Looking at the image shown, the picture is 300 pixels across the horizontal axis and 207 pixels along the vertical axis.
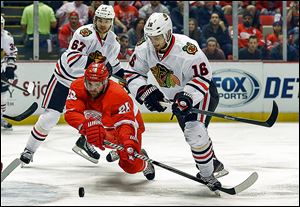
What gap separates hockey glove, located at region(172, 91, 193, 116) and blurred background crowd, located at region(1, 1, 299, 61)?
5273 millimetres

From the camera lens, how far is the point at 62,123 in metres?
10.3

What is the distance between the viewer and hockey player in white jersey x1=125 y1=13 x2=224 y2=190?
517 centimetres

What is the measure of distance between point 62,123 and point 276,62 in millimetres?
2533

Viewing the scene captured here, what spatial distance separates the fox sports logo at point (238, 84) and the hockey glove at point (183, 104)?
5.39m

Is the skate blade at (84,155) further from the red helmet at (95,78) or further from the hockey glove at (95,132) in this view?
the hockey glove at (95,132)

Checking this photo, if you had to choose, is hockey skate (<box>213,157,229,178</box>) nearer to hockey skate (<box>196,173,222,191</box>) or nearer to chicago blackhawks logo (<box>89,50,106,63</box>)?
hockey skate (<box>196,173,222,191</box>)

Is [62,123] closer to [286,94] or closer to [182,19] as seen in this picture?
[182,19]

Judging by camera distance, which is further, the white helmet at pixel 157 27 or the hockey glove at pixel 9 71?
the hockey glove at pixel 9 71

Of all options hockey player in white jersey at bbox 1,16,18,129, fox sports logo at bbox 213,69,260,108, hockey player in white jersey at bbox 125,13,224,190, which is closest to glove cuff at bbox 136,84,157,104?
hockey player in white jersey at bbox 125,13,224,190

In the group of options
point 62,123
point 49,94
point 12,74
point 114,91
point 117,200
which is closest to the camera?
point 117,200

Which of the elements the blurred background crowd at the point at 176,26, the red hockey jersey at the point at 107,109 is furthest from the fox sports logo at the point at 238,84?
the red hockey jersey at the point at 107,109

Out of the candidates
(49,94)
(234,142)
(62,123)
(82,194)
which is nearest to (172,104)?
(82,194)

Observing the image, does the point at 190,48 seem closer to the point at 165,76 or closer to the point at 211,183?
the point at 165,76

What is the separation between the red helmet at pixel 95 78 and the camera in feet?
17.2
